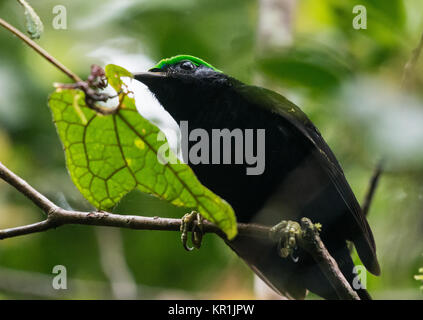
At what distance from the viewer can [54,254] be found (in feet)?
19.2

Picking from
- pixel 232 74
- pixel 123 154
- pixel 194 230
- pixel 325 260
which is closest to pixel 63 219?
pixel 123 154

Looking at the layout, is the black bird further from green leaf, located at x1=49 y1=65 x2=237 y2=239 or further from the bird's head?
green leaf, located at x1=49 y1=65 x2=237 y2=239

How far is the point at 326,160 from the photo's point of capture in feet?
12.1

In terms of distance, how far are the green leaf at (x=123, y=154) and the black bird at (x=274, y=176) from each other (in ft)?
4.63

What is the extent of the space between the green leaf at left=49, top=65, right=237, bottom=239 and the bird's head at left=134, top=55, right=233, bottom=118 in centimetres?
161

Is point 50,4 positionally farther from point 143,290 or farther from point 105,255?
point 143,290

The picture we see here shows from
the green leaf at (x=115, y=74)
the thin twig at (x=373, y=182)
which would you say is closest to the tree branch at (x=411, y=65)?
the thin twig at (x=373, y=182)

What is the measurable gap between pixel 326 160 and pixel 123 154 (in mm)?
1696

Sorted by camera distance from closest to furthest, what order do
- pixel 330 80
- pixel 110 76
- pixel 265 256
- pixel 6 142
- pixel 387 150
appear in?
pixel 110 76 < pixel 387 150 < pixel 330 80 < pixel 265 256 < pixel 6 142

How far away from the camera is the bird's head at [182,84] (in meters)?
3.94

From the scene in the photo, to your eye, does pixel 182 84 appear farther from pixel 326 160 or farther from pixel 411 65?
pixel 411 65

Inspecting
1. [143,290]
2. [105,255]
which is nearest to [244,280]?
[143,290]

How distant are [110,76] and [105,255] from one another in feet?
11.6

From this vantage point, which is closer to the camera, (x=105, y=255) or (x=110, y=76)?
(x=110, y=76)
